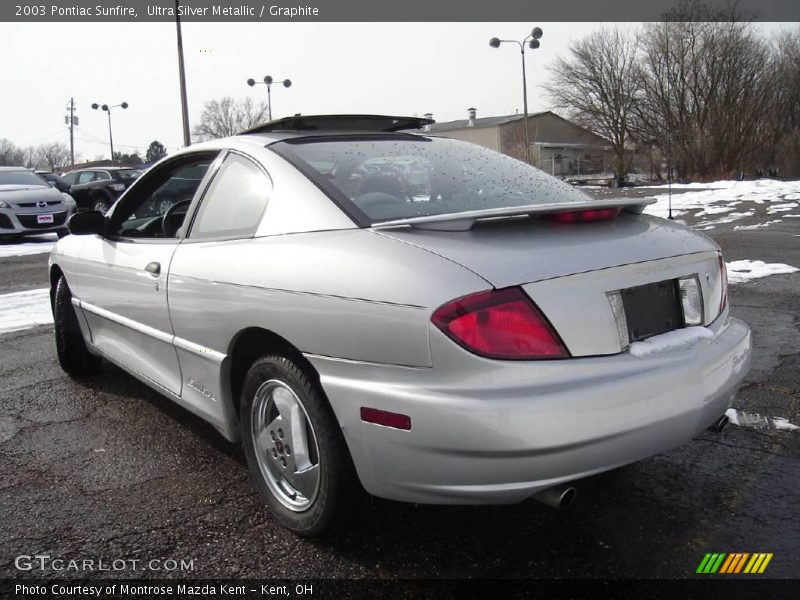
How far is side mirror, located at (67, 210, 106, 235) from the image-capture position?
147 inches

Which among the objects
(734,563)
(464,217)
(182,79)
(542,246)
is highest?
(182,79)

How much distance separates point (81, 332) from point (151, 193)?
3.34 feet

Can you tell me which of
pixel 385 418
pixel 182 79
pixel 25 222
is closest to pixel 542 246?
pixel 385 418

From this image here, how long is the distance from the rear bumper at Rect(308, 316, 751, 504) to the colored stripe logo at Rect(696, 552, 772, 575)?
0.43m

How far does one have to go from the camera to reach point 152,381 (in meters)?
3.25

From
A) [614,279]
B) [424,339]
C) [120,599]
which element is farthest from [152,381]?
[614,279]

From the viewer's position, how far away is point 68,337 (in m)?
4.27

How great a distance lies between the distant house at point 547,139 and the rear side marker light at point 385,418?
3245 centimetres

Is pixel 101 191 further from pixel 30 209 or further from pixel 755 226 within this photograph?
pixel 755 226

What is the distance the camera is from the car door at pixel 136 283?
3046 millimetres

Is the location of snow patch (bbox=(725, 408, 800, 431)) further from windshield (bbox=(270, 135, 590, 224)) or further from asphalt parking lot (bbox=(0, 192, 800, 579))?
windshield (bbox=(270, 135, 590, 224))

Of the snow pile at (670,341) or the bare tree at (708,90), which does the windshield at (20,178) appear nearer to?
the snow pile at (670,341)

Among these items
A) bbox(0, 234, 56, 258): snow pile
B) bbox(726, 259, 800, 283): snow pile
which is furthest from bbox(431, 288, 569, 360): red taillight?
bbox(0, 234, 56, 258): snow pile

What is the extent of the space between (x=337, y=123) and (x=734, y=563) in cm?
241
